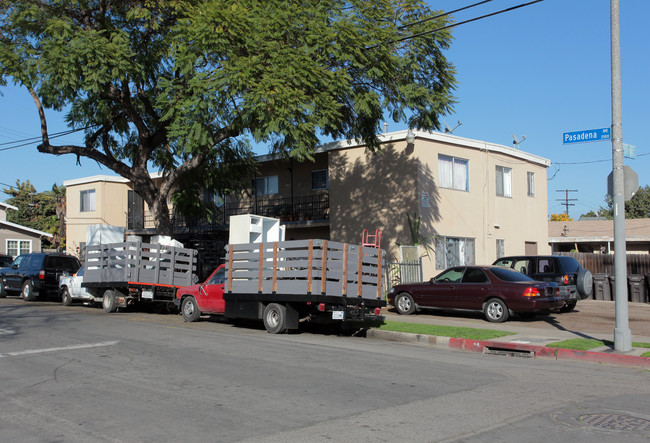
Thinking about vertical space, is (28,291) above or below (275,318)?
above

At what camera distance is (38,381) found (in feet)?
27.2

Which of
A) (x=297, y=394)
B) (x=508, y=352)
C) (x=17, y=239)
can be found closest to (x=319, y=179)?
(x=508, y=352)

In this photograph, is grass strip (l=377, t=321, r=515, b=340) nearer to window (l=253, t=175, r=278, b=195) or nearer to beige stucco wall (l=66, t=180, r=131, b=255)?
window (l=253, t=175, r=278, b=195)

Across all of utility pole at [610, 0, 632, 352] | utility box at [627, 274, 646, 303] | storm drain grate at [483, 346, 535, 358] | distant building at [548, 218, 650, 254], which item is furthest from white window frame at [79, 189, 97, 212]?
utility pole at [610, 0, 632, 352]

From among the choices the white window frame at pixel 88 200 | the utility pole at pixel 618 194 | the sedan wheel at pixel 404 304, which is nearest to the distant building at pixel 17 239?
the white window frame at pixel 88 200

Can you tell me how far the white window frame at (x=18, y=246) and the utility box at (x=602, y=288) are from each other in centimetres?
3587

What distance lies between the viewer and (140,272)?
1853 centimetres

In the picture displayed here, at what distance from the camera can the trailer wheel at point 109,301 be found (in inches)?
749

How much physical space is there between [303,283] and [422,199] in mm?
10667

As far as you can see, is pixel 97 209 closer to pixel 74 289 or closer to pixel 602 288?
pixel 74 289

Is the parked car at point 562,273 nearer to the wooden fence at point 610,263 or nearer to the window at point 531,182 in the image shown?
the wooden fence at point 610,263

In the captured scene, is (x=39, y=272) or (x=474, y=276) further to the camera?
(x=39, y=272)

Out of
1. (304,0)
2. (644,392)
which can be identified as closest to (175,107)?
(304,0)

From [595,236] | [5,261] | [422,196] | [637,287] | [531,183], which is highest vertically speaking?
[531,183]
